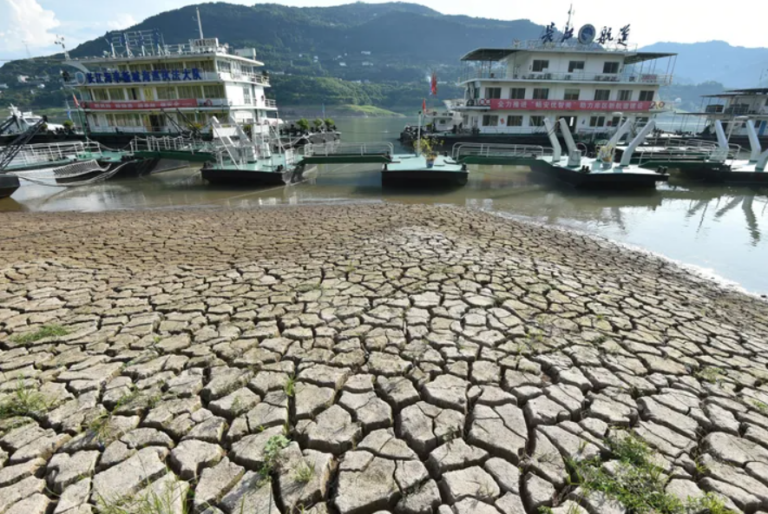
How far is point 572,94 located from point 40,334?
3074cm

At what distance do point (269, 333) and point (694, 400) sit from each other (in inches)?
157

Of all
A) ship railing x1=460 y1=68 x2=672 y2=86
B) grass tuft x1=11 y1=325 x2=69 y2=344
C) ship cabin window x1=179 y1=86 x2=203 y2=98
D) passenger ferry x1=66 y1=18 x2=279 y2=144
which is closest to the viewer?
grass tuft x1=11 y1=325 x2=69 y2=344

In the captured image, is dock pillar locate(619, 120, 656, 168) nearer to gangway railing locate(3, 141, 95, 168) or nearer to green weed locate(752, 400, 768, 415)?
green weed locate(752, 400, 768, 415)

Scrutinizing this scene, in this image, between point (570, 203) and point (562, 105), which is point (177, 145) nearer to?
point (570, 203)

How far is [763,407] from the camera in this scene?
11.2ft

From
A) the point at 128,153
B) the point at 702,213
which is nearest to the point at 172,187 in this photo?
the point at 128,153

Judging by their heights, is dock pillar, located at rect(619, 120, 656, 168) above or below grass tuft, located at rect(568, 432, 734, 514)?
above

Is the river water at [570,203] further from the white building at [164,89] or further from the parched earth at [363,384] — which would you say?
the white building at [164,89]

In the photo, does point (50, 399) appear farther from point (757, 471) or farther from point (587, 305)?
point (587, 305)

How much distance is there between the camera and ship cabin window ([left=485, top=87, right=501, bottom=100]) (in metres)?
26.9

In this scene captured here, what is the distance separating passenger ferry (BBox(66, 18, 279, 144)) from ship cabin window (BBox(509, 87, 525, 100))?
1650 centimetres

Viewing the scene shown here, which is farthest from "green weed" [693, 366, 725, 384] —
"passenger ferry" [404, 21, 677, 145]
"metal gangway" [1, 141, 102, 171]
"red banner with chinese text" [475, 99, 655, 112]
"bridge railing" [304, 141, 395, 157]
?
"red banner with chinese text" [475, 99, 655, 112]

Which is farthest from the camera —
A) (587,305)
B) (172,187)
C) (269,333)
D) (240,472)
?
(172,187)

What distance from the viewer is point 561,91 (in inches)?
1065
